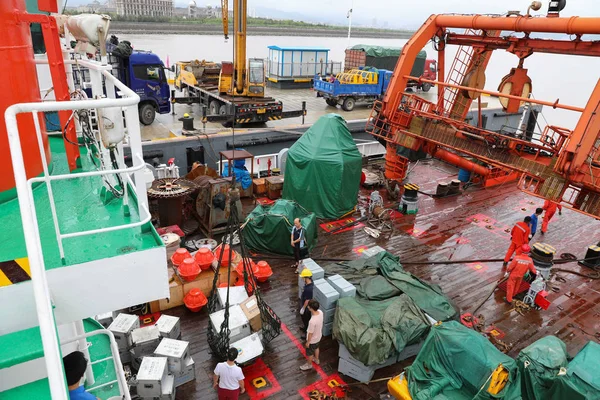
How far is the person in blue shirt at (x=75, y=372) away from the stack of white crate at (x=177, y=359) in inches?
123

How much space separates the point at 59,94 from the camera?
467 centimetres

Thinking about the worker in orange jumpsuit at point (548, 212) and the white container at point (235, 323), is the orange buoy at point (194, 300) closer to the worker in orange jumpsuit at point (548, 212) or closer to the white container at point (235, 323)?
the white container at point (235, 323)

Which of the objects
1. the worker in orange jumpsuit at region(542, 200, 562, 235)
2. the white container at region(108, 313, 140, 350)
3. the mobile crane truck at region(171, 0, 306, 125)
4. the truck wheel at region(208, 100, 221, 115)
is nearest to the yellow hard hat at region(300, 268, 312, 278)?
the white container at region(108, 313, 140, 350)

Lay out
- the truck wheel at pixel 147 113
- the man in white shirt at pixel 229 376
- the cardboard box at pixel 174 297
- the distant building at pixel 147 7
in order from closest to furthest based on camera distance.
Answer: the man in white shirt at pixel 229 376 < the cardboard box at pixel 174 297 < the truck wheel at pixel 147 113 < the distant building at pixel 147 7

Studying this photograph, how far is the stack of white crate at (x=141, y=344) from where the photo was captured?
6262 millimetres

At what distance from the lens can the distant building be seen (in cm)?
10281

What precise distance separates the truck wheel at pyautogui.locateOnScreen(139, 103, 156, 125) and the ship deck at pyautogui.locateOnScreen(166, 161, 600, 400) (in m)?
10.3

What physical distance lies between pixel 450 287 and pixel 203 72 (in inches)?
727

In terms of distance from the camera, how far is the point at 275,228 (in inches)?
384

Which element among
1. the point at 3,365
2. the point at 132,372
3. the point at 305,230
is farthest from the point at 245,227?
the point at 3,365

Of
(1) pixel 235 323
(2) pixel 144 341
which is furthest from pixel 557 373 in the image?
(2) pixel 144 341

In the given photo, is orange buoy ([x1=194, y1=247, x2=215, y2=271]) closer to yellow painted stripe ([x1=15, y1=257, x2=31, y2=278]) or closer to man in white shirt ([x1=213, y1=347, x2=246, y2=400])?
man in white shirt ([x1=213, y1=347, x2=246, y2=400])

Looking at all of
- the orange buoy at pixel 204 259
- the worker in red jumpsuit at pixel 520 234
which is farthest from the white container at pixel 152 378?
the worker in red jumpsuit at pixel 520 234

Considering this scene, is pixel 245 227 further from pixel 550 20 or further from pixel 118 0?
pixel 118 0
